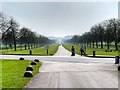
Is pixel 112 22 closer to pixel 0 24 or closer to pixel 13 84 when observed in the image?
pixel 0 24

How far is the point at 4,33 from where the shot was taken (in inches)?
2579

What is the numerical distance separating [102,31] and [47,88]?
80.1 metres

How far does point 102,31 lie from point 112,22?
7137 mm

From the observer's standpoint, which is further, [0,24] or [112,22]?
[112,22]

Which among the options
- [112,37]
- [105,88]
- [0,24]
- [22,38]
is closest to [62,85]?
[105,88]

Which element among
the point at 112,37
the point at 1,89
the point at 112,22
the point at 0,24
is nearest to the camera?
the point at 1,89

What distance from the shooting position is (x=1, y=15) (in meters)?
68.2

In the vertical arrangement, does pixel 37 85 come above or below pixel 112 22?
below

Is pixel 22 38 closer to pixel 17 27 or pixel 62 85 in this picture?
pixel 17 27

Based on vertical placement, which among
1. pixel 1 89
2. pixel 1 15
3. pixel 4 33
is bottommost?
pixel 1 89

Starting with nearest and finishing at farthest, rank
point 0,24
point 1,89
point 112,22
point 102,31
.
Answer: point 1,89 < point 0,24 < point 112,22 < point 102,31

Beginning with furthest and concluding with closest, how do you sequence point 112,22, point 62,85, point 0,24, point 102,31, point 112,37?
point 102,31 → point 112,22 → point 112,37 → point 0,24 → point 62,85

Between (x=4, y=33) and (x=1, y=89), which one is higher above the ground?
(x=4, y=33)

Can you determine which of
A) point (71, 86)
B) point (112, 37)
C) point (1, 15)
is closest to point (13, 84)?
point (71, 86)
